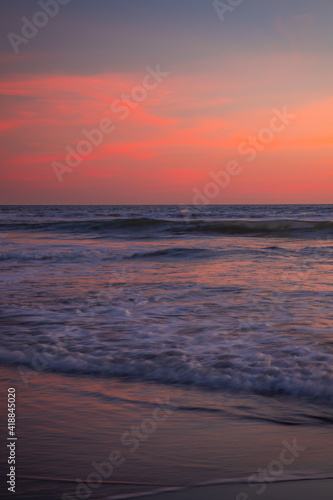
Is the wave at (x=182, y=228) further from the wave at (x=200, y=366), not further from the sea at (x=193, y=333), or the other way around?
the wave at (x=200, y=366)

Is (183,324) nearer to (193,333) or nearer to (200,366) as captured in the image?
(193,333)

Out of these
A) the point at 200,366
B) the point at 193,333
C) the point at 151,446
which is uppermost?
the point at 193,333

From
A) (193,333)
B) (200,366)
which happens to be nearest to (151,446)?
(200,366)

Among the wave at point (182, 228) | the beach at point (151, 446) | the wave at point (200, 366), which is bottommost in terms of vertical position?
the beach at point (151, 446)

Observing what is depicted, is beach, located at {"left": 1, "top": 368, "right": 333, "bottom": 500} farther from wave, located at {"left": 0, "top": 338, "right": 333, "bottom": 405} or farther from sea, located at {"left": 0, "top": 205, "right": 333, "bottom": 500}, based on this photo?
wave, located at {"left": 0, "top": 338, "right": 333, "bottom": 405}

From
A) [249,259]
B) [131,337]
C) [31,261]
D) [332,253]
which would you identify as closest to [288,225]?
[332,253]

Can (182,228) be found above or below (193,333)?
above

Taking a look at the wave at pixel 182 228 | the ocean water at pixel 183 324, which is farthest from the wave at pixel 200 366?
the wave at pixel 182 228

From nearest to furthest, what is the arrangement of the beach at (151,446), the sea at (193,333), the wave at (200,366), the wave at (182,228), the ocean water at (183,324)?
1. the beach at (151,446)
2. the sea at (193,333)
3. the wave at (200,366)
4. the ocean water at (183,324)
5. the wave at (182,228)

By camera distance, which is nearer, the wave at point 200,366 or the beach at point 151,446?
the beach at point 151,446

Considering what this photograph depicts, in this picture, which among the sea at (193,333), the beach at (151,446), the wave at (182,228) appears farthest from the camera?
the wave at (182,228)

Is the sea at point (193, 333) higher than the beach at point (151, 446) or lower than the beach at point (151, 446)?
higher

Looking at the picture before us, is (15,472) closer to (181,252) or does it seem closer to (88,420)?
(88,420)

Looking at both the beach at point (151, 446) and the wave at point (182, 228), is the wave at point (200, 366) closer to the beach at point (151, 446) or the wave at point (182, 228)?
the beach at point (151, 446)
